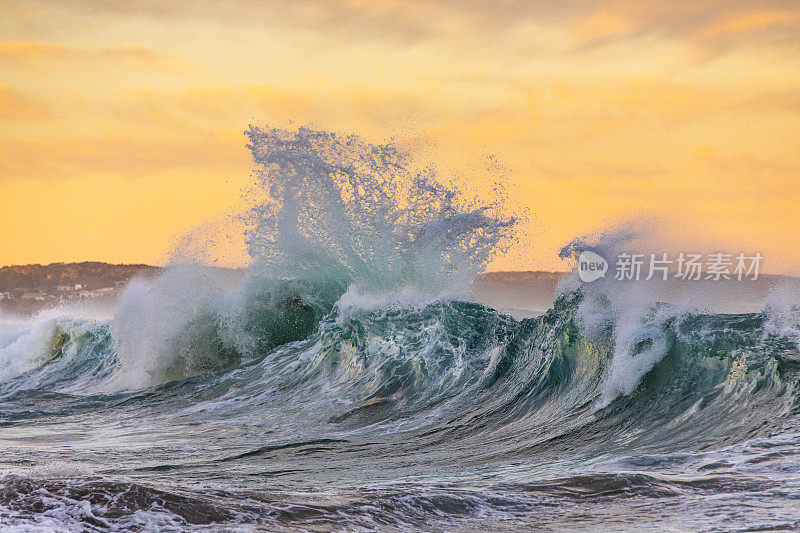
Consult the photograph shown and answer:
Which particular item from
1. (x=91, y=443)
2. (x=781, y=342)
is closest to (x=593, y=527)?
(x=781, y=342)

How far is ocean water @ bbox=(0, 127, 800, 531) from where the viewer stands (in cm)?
435

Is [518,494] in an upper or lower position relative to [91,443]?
upper

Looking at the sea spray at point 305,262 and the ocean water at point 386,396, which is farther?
the sea spray at point 305,262

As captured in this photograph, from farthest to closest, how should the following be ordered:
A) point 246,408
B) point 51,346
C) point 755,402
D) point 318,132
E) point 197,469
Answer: point 51,346
point 318,132
point 246,408
point 755,402
point 197,469

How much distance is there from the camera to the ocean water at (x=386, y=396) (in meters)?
4.35

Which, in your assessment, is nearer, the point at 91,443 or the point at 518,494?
the point at 518,494

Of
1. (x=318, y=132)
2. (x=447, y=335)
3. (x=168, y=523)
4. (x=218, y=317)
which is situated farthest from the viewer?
(x=218, y=317)

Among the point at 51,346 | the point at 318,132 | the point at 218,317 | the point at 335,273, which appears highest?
the point at 318,132

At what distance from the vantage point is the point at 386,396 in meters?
9.61

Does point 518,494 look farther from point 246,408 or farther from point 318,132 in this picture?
point 318,132

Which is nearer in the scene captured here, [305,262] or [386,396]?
[386,396]

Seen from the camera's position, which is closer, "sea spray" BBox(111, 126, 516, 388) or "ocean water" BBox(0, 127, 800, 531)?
"ocean water" BBox(0, 127, 800, 531)

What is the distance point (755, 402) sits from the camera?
21.8 feet

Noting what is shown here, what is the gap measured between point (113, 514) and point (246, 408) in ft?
20.5
